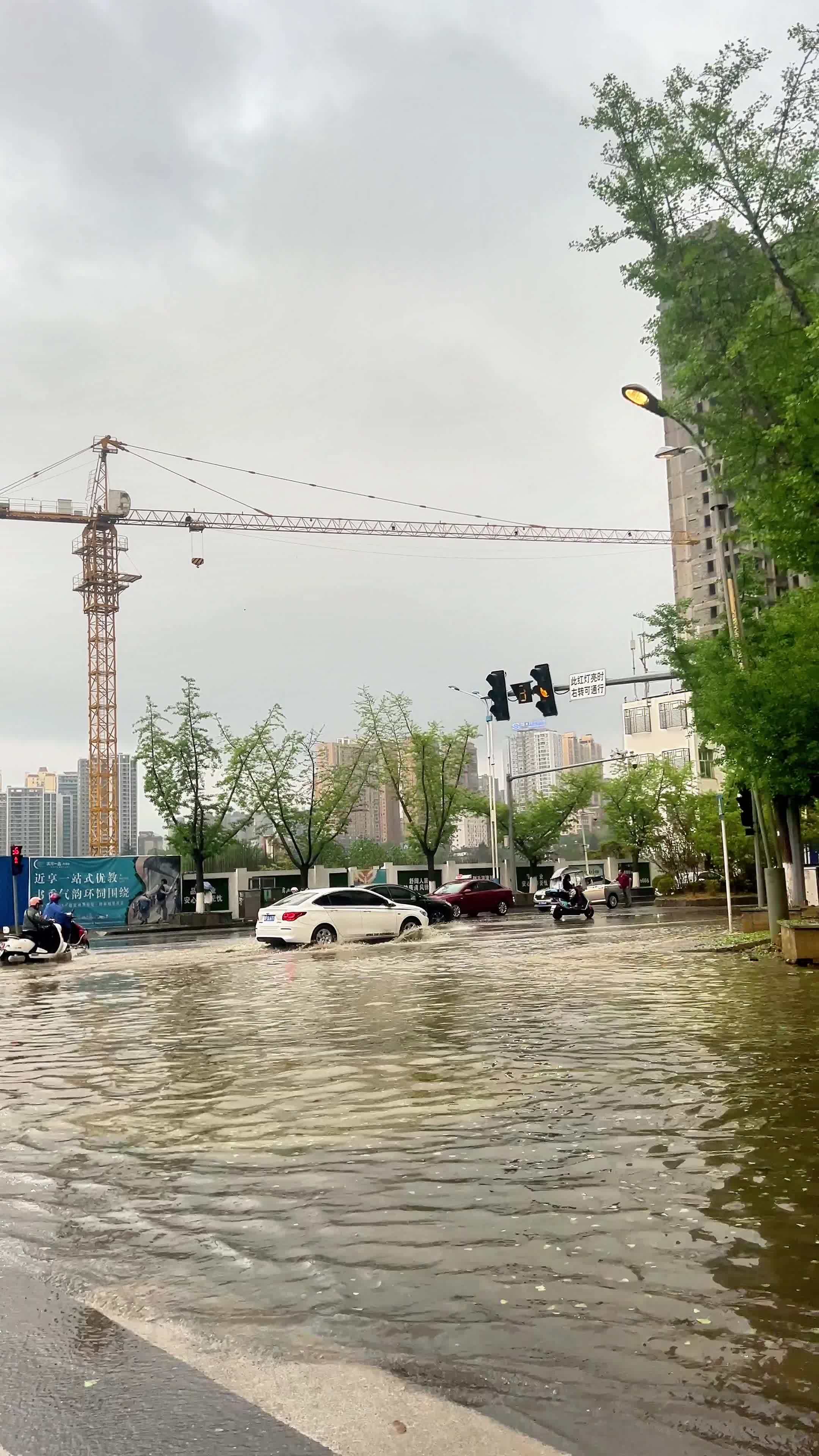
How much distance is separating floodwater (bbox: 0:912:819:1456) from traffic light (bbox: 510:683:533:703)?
2084 centimetres

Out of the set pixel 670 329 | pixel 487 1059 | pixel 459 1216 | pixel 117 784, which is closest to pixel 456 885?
pixel 670 329

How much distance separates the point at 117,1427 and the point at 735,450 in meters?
16.4

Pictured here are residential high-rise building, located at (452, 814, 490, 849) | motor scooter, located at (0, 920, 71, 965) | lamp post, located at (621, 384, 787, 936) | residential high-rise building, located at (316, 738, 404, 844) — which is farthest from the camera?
residential high-rise building, located at (452, 814, 490, 849)

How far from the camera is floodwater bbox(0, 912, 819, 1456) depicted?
3.72 m

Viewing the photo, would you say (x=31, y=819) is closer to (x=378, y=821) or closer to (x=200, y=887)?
(x=378, y=821)

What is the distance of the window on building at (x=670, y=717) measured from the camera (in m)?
92.1

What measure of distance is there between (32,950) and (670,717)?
75.4m

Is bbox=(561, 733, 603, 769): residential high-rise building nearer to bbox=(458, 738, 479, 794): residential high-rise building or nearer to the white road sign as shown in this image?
bbox=(458, 738, 479, 794): residential high-rise building

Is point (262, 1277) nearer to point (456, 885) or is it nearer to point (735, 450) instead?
point (735, 450)

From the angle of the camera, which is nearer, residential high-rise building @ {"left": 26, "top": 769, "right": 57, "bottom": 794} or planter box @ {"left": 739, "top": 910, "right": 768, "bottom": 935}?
planter box @ {"left": 739, "top": 910, "right": 768, "bottom": 935}

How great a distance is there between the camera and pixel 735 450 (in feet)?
57.1

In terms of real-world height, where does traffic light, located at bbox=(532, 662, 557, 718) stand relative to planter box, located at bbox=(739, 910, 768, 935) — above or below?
above

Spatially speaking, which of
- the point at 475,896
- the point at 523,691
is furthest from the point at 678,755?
the point at 523,691

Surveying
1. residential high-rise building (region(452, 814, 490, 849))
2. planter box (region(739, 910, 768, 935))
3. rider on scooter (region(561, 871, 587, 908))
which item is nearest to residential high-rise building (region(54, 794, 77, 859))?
residential high-rise building (region(452, 814, 490, 849))
